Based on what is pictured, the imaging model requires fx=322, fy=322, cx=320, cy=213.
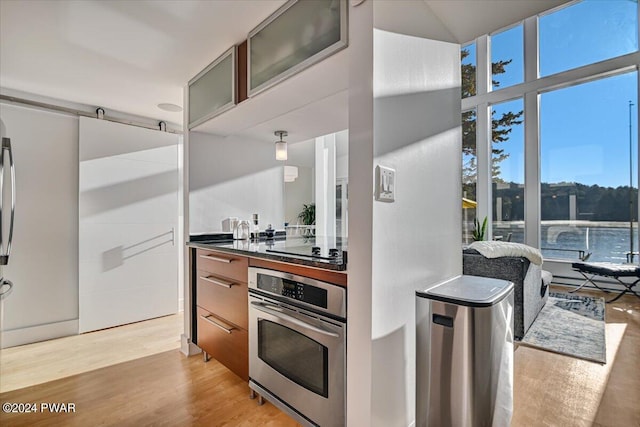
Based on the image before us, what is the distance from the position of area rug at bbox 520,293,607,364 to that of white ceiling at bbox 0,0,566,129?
2353 mm

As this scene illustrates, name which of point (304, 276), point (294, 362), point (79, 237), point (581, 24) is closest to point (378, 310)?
point (304, 276)

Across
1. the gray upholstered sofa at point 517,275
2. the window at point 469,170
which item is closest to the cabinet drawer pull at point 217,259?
the gray upholstered sofa at point 517,275

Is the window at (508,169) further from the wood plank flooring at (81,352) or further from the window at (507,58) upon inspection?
the wood plank flooring at (81,352)

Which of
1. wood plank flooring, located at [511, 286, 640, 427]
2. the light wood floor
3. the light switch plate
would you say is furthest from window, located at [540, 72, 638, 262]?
the light switch plate

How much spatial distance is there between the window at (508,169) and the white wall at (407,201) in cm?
413

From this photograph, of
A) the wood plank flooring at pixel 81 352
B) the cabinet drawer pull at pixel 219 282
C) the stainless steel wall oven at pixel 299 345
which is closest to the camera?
the stainless steel wall oven at pixel 299 345

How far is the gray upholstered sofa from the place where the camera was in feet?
8.55

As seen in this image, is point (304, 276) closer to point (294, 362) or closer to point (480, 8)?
point (294, 362)

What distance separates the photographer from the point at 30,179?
9.16 feet

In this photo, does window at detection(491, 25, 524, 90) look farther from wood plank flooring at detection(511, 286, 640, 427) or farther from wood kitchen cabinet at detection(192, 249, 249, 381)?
wood kitchen cabinet at detection(192, 249, 249, 381)

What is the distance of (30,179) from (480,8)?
355 centimetres

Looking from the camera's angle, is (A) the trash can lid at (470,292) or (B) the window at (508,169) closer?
(A) the trash can lid at (470,292)

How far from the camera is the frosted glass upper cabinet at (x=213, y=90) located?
203 cm

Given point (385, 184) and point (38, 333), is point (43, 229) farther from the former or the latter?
point (385, 184)
